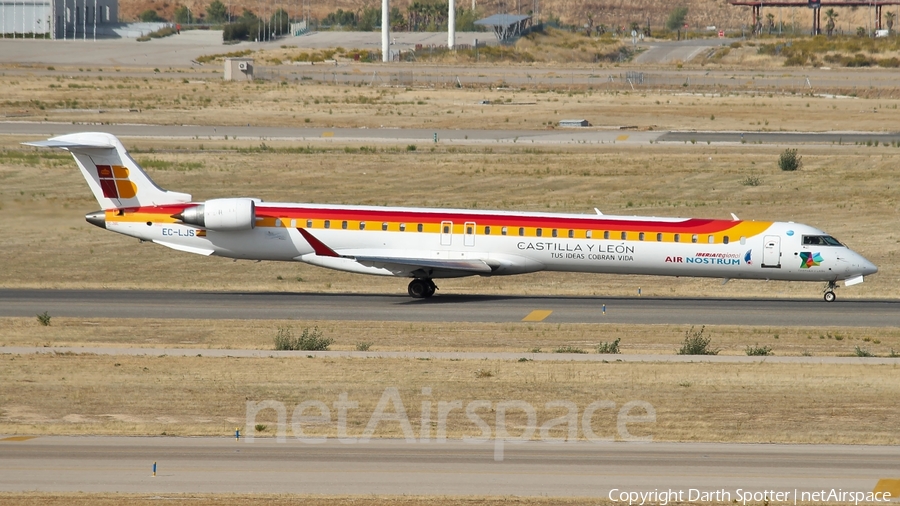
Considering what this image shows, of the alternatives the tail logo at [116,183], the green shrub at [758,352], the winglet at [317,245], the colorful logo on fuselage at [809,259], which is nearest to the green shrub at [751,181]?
the colorful logo on fuselage at [809,259]

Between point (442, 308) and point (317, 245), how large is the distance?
4.64 meters

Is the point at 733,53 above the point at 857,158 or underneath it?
above

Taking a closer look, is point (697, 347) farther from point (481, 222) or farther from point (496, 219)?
point (481, 222)

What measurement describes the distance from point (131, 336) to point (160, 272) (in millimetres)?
11298

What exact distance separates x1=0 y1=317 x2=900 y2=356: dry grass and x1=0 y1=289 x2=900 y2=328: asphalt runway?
94 centimetres

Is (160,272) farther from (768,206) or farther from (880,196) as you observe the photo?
(880,196)

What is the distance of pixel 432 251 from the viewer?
117ft

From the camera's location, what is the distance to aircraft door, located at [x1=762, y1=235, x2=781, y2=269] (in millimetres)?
35125

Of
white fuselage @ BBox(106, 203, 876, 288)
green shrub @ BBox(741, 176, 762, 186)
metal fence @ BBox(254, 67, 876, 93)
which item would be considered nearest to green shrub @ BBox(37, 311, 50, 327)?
white fuselage @ BBox(106, 203, 876, 288)

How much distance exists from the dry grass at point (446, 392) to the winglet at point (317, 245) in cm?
1008

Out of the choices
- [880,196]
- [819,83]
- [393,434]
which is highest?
[819,83]

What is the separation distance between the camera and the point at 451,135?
228ft

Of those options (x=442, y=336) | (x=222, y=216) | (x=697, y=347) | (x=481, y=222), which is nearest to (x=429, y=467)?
(x=697, y=347)

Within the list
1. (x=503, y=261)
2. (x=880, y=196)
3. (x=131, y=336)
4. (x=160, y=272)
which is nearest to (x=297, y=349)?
(x=131, y=336)
